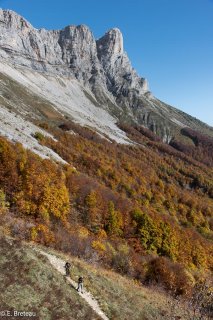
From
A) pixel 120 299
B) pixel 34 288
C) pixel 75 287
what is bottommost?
pixel 34 288

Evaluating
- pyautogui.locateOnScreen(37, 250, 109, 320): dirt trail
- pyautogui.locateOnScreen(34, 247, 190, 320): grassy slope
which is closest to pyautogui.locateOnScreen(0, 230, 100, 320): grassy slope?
pyautogui.locateOnScreen(37, 250, 109, 320): dirt trail

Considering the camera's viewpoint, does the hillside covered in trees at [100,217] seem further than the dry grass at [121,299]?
Yes

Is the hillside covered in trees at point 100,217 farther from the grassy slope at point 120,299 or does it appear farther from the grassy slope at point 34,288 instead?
the grassy slope at point 34,288

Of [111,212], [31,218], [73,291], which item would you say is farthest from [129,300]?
[111,212]

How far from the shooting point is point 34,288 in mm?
27297

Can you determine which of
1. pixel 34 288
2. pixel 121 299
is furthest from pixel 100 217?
pixel 34 288

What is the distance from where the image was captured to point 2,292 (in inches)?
997

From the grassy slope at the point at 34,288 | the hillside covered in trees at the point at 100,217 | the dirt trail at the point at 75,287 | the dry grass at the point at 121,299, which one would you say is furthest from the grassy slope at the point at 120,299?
the hillside covered in trees at the point at 100,217

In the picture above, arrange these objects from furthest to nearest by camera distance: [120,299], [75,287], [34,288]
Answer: [120,299], [75,287], [34,288]

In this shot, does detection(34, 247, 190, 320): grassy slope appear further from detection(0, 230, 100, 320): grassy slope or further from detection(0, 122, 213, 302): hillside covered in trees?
detection(0, 122, 213, 302): hillside covered in trees

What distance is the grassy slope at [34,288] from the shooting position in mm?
25312

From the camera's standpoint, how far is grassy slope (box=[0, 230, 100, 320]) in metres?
25.3

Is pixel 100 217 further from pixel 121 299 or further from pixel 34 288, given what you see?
pixel 34 288

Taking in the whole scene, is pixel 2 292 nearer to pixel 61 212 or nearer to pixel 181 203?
pixel 61 212
